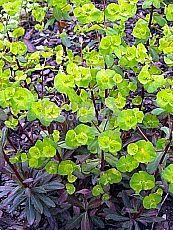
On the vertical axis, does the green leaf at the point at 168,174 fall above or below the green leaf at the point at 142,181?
above

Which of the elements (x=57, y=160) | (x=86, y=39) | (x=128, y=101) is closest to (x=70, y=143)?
(x=57, y=160)

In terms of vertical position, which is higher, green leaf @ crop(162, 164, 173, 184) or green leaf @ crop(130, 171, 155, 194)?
green leaf @ crop(162, 164, 173, 184)

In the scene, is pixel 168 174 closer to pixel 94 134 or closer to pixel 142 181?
pixel 142 181

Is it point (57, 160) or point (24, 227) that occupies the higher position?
point (57, 160)

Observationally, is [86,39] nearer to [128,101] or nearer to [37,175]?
[128,101]

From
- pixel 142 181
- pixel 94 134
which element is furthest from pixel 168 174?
pixel 94 134

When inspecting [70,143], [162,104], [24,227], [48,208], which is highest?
[162,104]

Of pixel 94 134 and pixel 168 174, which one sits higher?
pixel 94 134

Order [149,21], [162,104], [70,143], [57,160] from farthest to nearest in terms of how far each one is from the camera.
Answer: [149,21] < [57,160] < [70,143] < [162,104]
